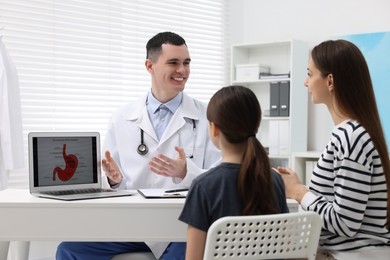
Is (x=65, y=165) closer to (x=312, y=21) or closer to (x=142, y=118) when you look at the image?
(x=142, y=118)

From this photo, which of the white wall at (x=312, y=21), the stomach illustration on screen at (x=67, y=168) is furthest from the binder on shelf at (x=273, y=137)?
the stomach illustration on screen at (x=67, y=168)

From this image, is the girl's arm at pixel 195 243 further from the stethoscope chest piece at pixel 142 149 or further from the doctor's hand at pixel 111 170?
the stethoscope chest piece at pixel 142 149

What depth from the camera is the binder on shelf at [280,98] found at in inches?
194

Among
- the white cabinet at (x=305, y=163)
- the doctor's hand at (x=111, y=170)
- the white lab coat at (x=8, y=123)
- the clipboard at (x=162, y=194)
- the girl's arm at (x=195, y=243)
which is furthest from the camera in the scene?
the white cabinet at (x=305, y=163)

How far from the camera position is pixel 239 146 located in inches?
65.7

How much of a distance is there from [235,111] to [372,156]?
46 centimetres

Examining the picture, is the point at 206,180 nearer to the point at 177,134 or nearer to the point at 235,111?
the point at 235,111

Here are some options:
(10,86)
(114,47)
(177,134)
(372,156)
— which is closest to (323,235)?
(372,156)

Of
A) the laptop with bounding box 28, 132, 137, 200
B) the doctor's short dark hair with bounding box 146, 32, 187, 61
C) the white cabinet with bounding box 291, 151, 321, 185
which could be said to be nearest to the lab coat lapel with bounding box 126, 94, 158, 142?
the doctor's short dark hair with bounding box 146, 32, 187, 61

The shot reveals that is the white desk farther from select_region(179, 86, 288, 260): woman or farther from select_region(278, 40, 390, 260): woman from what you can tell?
select_region(278, 40, 390, 260): woman

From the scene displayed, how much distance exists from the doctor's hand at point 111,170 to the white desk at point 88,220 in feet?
1.40

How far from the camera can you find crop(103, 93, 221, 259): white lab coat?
270 centimetres

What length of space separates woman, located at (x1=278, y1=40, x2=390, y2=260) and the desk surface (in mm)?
523

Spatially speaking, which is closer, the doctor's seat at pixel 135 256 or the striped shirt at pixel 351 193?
the striped shirt at pixel 351 193
